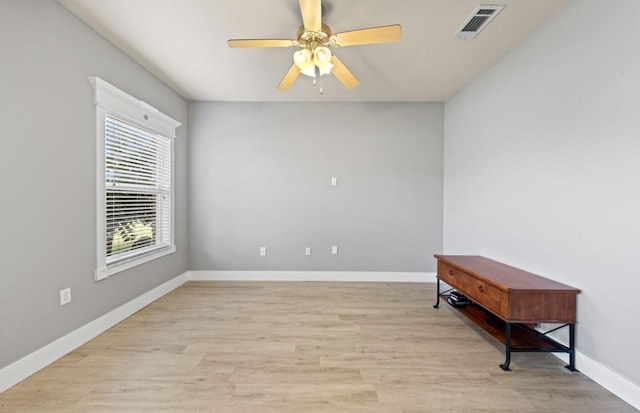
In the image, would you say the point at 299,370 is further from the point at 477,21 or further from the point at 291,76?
the point at 477,21

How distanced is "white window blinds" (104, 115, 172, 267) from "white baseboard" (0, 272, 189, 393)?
52 centimetres

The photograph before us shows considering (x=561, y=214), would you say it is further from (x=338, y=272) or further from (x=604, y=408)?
(x=338, y=272)

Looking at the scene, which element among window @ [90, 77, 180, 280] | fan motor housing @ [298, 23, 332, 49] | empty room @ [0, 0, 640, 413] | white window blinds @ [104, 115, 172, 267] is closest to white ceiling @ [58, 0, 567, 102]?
empty room @ [0, 0, 640, 413]

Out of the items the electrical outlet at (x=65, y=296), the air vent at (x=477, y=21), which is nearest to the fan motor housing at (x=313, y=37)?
the air vent at (x=477, y=21)

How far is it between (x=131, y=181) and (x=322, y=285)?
274cm

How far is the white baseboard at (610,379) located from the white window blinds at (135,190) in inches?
159

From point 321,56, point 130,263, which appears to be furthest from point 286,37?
point 130,263

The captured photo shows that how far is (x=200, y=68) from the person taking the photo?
3.11 m

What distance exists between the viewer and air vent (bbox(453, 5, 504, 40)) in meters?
2.11

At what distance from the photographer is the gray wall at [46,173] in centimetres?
181

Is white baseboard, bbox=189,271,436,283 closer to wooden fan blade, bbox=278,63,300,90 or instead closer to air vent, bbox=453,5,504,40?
wooden fan blade, bbox=278,63,300,90

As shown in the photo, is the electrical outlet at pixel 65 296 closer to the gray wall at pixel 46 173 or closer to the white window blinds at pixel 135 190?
the gray wall at pixel 46 173

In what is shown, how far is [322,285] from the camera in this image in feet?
13.2

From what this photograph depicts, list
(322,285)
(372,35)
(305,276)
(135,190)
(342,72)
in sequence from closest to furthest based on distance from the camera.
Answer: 1. (372,35)
2. (342,72)
3. (135,190)
4. (322,285)
5. (305,276)
